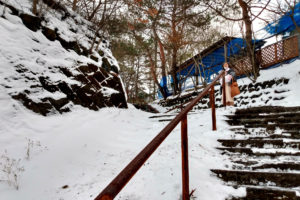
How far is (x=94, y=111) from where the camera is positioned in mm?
4707

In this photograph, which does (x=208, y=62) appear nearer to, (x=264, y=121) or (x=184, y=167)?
(x=264, y=121)

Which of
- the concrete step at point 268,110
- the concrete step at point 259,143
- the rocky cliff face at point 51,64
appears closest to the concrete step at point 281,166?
the concrete step at point 259,143

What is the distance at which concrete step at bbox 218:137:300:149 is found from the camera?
8.03 feet

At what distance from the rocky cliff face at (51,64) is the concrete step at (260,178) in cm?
346

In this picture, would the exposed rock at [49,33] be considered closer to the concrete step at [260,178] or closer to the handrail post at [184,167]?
the handrail post at [184,167]

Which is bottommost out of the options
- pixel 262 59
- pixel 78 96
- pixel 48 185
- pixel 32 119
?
pixel 48 185

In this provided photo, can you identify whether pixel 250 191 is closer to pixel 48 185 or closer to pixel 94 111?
pixel 48 185

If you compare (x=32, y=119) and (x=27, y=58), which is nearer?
(x=32, y=119)

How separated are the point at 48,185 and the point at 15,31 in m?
3.52

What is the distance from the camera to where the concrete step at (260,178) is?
5.83ft

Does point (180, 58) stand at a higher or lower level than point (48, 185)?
higher

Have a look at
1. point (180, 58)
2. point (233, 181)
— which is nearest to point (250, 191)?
point (233, 181)

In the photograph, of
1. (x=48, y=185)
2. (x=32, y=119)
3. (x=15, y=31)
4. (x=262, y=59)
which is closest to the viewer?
(x=48, y=185)

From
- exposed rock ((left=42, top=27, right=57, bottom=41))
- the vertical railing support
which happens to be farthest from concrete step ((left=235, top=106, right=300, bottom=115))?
exposed rock ((left=42, top=27, right=57, bottom=41))
